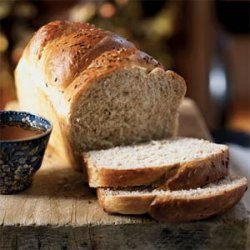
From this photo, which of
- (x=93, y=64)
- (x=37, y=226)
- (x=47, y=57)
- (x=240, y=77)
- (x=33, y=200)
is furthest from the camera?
(x=240, y=77)

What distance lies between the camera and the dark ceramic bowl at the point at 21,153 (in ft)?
5.63

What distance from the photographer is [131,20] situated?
4160 millimetres

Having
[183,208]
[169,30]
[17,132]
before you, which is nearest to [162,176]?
[183,208]

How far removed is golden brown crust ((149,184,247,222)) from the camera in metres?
1.62

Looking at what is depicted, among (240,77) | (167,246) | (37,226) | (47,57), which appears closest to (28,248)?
(37,226)

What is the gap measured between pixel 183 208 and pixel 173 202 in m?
0.03

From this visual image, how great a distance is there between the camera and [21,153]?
1.73m

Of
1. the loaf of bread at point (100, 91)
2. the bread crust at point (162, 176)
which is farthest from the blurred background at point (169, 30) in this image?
the bread crust at point (162, 176)

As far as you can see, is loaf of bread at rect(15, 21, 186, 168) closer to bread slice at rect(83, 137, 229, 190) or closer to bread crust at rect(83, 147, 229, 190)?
bread slice at rect(83, 137, 229, 190)

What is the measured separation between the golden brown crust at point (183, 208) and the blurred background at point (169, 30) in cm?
201

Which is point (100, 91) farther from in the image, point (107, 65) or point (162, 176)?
point (162, 176)

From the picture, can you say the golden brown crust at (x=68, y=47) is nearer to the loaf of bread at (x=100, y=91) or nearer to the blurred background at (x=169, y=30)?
the loaf of bread at (x=100, y=91)

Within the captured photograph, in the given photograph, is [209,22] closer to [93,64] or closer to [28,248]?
[93,64]

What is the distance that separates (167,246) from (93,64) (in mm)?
589
